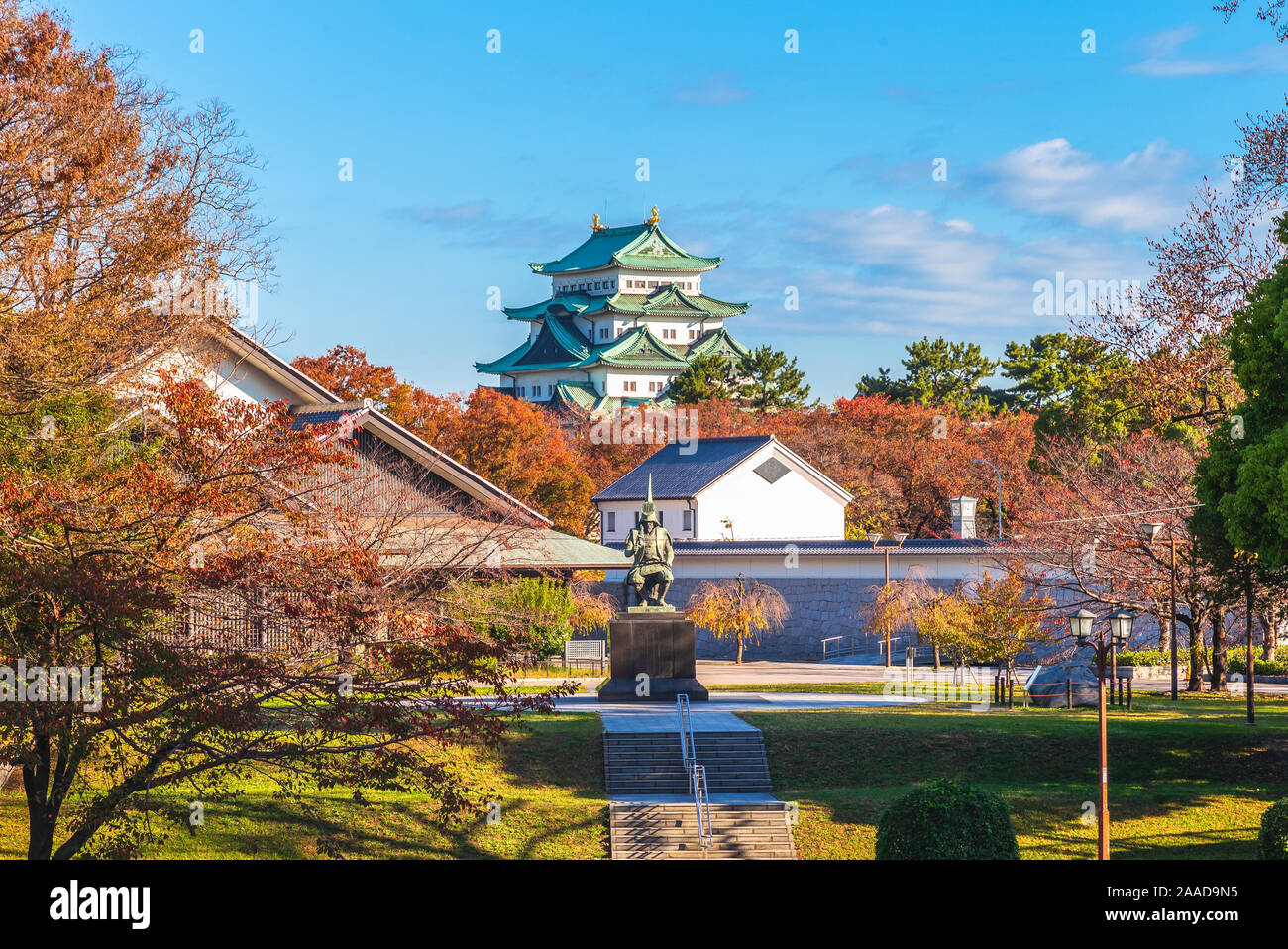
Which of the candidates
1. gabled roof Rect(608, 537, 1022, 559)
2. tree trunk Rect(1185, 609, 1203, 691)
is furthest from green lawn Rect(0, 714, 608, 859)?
gabled roof Rect(608, 537, 1022, 559)

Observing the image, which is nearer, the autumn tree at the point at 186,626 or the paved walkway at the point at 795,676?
the autumn tree at the point at 186,626

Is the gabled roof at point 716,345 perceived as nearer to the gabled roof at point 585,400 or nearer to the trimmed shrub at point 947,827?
the gabled roof at point 585,400

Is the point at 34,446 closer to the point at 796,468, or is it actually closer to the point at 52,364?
the point at 52,364

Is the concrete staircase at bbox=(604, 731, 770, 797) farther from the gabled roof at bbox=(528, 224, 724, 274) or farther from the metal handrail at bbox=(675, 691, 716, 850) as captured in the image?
the gabled roof at bbox=(528, 224, 724, 274)

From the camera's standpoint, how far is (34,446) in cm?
1490

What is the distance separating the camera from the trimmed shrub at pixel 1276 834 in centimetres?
1312

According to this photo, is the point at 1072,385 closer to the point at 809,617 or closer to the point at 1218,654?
the point at 809,617

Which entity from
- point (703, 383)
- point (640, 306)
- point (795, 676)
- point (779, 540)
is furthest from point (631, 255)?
point (795, 676)

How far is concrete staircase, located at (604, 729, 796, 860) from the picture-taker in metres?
17.8

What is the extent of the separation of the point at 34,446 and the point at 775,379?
60.4m

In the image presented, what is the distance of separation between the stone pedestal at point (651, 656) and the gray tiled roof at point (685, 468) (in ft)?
91.3

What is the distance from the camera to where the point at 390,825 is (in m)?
17.6

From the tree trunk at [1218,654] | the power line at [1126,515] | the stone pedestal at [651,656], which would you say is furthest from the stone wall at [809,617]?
the stone pedestal at [651,656]

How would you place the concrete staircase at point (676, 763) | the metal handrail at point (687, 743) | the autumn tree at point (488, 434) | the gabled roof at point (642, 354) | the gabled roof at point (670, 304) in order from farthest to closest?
1. the gabled roof at point (670, 304)
2. the gabled roof at point (642, 354)
3. the autumn tree at point (488, 434)
4. the metal handrail at point (687, 743)
5. the concrete staircase at point (676, 763)
